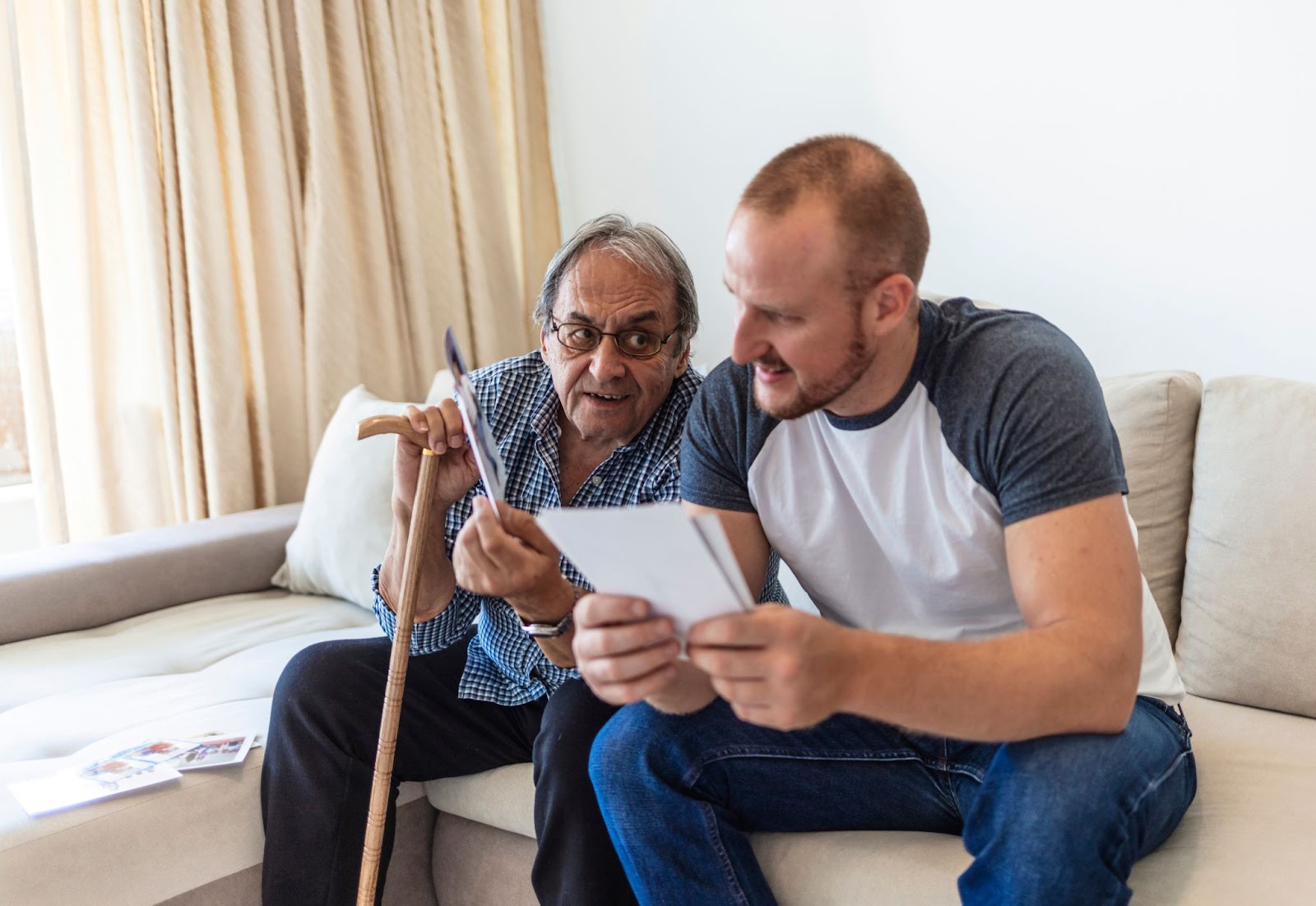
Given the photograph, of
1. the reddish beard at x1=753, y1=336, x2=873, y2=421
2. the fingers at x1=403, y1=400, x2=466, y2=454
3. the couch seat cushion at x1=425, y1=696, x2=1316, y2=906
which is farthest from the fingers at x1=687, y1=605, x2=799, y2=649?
the fingers at x1=403, y1=400, x2=466, y2=454

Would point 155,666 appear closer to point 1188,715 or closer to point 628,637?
point 628,637

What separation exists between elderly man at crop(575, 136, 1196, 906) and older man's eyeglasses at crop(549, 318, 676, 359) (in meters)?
0.20

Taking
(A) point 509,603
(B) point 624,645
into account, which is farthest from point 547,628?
(B) point 624,645

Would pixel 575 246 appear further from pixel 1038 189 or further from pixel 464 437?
pixel 1038 189

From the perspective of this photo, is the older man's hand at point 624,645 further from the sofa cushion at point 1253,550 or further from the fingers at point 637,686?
the sofa cushion at point 1253,550

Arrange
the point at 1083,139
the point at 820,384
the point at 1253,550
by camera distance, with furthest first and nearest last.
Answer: the point at 1083,139
the point at 1253,550
the point at 820,384

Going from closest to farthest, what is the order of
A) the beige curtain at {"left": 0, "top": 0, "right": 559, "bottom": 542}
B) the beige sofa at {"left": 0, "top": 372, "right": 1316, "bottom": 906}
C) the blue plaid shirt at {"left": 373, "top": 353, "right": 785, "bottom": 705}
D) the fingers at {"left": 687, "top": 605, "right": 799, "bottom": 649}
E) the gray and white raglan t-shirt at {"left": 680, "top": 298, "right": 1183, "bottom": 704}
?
the fingers at {"left": 687, "top": 605, "right": 799, "bottom": 649} < the gray and white raglan t-shirt at {"left": 680, "top": 298, "right": 1183, "bottom": 704} < the beige sofa at {"left": 0, "top": 372, "right": 1316, "bottom": 906} < the blue plaid shirt at {"left": 373, "top": 353, "right": 785, "bottom": 705} < the beige curtain at {"left": 0, "top": 0, "right": 559, "bottom": 542}

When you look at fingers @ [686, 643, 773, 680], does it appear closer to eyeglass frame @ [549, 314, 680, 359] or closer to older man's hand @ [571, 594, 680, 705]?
older man's hand @ [571, 594, 680, 705]

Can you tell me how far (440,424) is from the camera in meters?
1.54

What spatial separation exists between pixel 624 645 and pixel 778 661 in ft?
0.48

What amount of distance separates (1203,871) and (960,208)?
55.3 inches

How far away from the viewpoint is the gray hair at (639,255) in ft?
5.41

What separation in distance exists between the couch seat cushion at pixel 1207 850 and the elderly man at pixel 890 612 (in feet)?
0.12

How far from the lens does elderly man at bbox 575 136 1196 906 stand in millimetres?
1065
